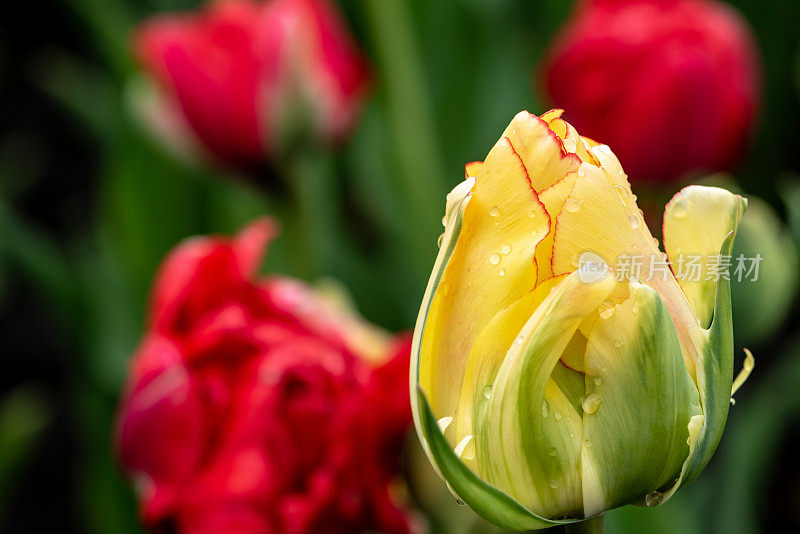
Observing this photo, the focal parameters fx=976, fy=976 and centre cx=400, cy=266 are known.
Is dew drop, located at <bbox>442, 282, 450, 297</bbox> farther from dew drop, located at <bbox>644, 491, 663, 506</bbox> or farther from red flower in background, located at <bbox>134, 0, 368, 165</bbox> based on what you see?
red flower in background, located at <bbox>134, 0, 368, 165</bbox>

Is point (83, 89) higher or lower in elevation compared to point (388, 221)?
higher

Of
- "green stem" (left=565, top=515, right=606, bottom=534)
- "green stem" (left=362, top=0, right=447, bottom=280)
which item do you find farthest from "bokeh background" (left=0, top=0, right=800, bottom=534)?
"green stem" (left=565, top=515, right=606, bottom=534)

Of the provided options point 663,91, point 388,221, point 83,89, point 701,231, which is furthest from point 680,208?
point 83,89

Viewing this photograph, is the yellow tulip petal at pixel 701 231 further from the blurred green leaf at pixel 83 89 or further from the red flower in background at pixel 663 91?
the blurred green leaf at pixel 83 89

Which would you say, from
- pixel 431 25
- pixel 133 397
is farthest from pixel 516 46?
pixel 133 397

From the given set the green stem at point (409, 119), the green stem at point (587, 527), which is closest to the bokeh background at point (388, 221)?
the green stem at point (409, 119)

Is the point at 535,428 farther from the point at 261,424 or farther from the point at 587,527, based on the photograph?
the point at 261,424

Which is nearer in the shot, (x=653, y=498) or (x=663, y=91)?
(x=653, y=498)
